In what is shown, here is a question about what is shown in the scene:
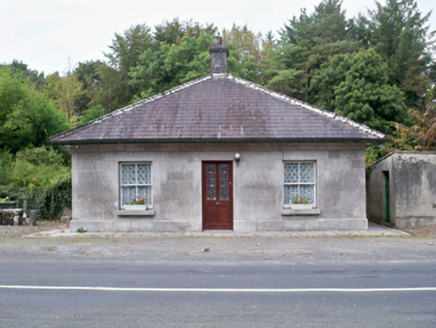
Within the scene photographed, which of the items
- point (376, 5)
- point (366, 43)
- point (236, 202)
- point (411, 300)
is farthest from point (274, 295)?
point (376, 5)

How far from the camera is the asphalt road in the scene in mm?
5250

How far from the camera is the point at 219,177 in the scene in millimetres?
13906

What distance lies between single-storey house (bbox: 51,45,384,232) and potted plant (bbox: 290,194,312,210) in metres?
0.04

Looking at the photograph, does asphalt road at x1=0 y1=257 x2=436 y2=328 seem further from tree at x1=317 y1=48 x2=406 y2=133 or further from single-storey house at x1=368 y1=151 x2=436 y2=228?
tree at x1=317 y1=48 x2=406 y2=133

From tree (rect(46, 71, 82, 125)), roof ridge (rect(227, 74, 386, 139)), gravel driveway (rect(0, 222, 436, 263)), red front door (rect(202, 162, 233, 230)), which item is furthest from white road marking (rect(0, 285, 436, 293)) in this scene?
tree (rect(46, 71, 82, 125))

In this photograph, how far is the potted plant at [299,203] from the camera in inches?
536

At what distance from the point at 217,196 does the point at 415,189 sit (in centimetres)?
706

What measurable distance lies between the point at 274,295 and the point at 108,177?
9064mm

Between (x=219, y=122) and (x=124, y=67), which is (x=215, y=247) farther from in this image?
(x=124, y=67)

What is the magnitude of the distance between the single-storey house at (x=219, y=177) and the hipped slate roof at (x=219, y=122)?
0.06 meters

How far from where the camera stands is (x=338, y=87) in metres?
28.6

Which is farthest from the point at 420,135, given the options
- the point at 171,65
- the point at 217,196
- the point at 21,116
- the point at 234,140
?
the point at 21,116

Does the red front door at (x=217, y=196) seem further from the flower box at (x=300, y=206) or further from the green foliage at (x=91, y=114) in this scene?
the green foliage at (x=91, y=114)

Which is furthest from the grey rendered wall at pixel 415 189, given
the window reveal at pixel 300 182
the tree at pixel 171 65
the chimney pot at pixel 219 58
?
the tree at pixel 171 65
